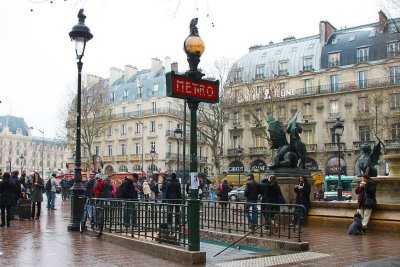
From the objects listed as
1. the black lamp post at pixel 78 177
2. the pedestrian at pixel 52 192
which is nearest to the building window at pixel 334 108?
the pedestrian at pixel 52 192

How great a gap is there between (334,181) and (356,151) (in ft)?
34.5

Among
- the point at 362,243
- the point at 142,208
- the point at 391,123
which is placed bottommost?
the point at 362,243

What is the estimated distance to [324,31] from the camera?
60.2m

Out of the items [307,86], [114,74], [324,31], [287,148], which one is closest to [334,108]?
[307,86]

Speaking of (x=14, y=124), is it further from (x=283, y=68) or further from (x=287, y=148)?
(x=287, y=148)

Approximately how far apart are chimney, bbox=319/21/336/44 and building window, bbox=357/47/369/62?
16.6ft

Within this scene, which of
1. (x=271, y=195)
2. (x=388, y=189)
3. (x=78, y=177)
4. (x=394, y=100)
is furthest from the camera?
(x=394, y=100)

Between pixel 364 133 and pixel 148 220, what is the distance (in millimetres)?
48678

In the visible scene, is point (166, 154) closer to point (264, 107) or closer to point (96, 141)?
point (96, 141)

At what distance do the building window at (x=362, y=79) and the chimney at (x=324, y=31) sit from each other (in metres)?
7.25

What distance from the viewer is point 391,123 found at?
50375 mm

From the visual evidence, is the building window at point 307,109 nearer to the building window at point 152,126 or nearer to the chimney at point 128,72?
the building window at point 152,126

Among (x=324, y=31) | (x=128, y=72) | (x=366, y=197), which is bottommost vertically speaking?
(x=366, y=197)

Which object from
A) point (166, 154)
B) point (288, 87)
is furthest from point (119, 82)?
point (288, 87)
